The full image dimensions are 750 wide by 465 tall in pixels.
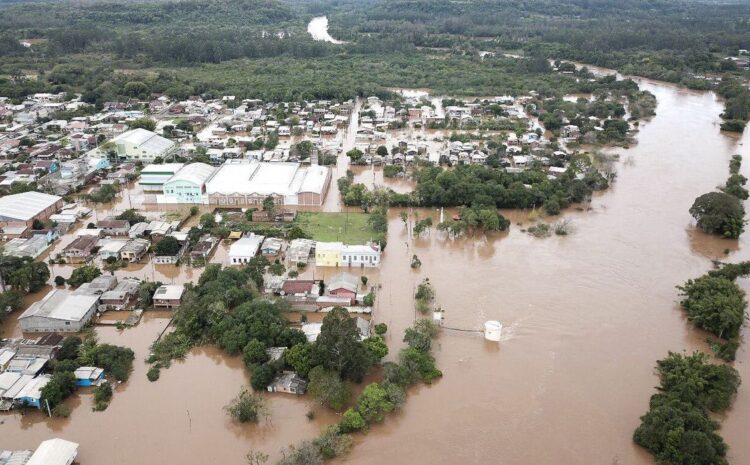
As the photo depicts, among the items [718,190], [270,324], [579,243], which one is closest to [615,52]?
[718,190]

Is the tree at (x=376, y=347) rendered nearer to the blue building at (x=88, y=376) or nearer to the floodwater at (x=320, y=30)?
the blue building at (x=88, y=376)

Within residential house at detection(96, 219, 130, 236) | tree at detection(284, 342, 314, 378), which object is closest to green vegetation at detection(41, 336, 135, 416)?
tree at detection(284, 342, 314, 378)

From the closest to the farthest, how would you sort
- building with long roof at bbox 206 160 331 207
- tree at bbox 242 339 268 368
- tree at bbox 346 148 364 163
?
tree at bbox 242 339 268 368
building with long roof at bbox 206 160 331 207
tree at bbox 346 148 364 163

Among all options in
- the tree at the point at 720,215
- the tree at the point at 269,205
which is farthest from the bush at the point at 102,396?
the tree at the point at 720,215

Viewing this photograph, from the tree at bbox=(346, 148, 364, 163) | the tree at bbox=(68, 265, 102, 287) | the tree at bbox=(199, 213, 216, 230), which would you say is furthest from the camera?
the tree at bbox=(346, 148, 364, 163)

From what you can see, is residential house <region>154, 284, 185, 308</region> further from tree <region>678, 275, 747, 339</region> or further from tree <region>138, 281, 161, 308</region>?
tree <region>678, 275, 747, 339</region>

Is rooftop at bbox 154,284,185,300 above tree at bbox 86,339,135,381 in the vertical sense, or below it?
above

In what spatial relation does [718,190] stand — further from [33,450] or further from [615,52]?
[615,52]
